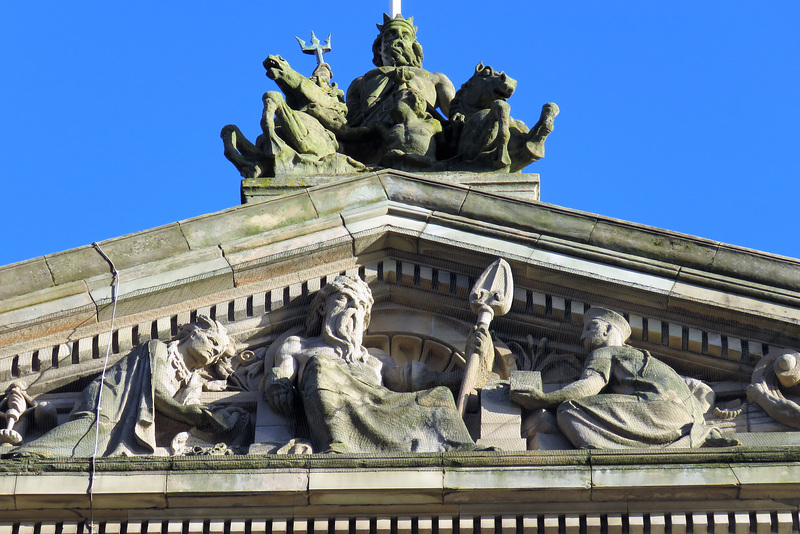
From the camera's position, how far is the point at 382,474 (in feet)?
51.0

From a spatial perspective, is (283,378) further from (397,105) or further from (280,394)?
(397,105)

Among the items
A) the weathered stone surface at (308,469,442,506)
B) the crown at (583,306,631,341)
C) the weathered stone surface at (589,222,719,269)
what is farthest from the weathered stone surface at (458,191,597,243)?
the weathered stone surface at (308,469,442,506)

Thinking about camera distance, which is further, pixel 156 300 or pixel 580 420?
pixel 156 300

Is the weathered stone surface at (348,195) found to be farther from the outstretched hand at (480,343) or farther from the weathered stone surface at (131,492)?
the weathered stone surface at (131,492)

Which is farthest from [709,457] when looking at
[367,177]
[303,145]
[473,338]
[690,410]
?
[303,145]

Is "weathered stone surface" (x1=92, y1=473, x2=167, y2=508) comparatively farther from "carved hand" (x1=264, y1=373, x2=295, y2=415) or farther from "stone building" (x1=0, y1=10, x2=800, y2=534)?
"carved hand" (x1=264, y1=373, x2=295, y2=415)

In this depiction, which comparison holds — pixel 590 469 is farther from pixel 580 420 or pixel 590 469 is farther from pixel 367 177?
pixel 367 177

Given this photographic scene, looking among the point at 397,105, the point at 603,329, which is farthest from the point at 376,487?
the point at 397,105

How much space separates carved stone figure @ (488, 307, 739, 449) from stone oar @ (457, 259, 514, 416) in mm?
416

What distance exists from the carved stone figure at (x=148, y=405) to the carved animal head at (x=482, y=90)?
4839 millimetres

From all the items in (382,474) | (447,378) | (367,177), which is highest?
(367,177)

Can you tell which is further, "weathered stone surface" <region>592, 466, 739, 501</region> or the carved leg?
the carved leg

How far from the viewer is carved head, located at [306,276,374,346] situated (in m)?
17.4

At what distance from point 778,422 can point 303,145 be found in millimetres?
6133
